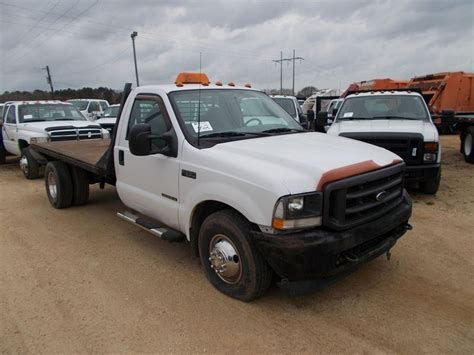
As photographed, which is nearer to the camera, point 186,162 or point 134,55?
point 186,162

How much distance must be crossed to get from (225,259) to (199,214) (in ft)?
1.79

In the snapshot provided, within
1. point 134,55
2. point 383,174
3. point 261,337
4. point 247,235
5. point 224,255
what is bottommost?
point 261,337

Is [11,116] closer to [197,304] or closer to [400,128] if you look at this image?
[197,304]

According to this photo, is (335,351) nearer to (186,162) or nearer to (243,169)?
(243,169)

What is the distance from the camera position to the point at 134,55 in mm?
27188

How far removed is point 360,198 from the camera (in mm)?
3271

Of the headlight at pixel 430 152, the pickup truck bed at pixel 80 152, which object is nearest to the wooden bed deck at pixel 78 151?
the pickup truck bed at pixel 80 152

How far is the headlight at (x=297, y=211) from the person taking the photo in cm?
299

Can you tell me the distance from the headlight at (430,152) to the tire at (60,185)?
19.4 feet

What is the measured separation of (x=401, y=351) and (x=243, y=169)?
5.81 feet

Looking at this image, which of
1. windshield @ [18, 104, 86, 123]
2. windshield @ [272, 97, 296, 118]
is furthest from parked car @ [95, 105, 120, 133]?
windshield @ [272, 97, 296, 118]

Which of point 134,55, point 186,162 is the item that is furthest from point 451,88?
point 134,55

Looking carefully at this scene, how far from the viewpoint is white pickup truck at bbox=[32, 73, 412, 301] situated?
3.05 m

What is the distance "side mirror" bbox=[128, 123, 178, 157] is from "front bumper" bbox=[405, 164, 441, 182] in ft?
14.5
